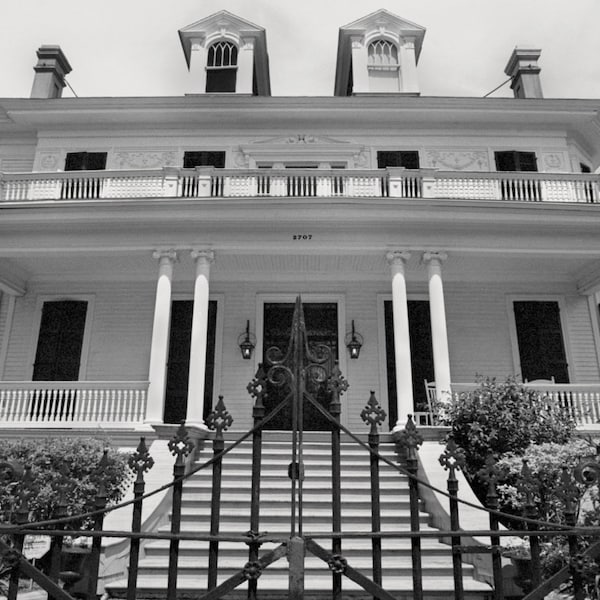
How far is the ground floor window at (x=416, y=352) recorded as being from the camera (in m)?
13.4

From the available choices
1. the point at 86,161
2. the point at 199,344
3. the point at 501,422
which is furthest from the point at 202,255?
the point at 501,422

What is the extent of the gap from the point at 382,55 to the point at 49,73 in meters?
9.97

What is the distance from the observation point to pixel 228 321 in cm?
1398

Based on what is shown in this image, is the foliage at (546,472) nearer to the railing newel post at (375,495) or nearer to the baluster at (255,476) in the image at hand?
the railing newel post at (375,495)

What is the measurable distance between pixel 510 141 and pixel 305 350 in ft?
45.9

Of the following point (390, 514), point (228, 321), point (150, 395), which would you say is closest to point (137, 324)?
point (228, 321)

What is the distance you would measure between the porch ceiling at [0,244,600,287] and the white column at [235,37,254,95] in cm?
566

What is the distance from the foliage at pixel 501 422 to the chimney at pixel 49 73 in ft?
48.2

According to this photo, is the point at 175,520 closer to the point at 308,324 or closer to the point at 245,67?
the point at 308,324

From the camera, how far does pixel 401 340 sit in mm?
11453

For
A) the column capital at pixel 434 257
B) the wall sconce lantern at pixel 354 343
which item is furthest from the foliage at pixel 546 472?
the wall sconce lantern at pixel 354 343

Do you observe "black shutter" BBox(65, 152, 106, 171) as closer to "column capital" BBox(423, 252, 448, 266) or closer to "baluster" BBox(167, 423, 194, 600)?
"column capital" BBox(423, 252, 448, 266)

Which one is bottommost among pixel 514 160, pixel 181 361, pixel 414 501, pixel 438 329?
pixel 414 501

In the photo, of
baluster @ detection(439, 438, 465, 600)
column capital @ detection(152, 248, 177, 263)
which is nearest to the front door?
column capital @ detection(152, 248, 177, 263)
